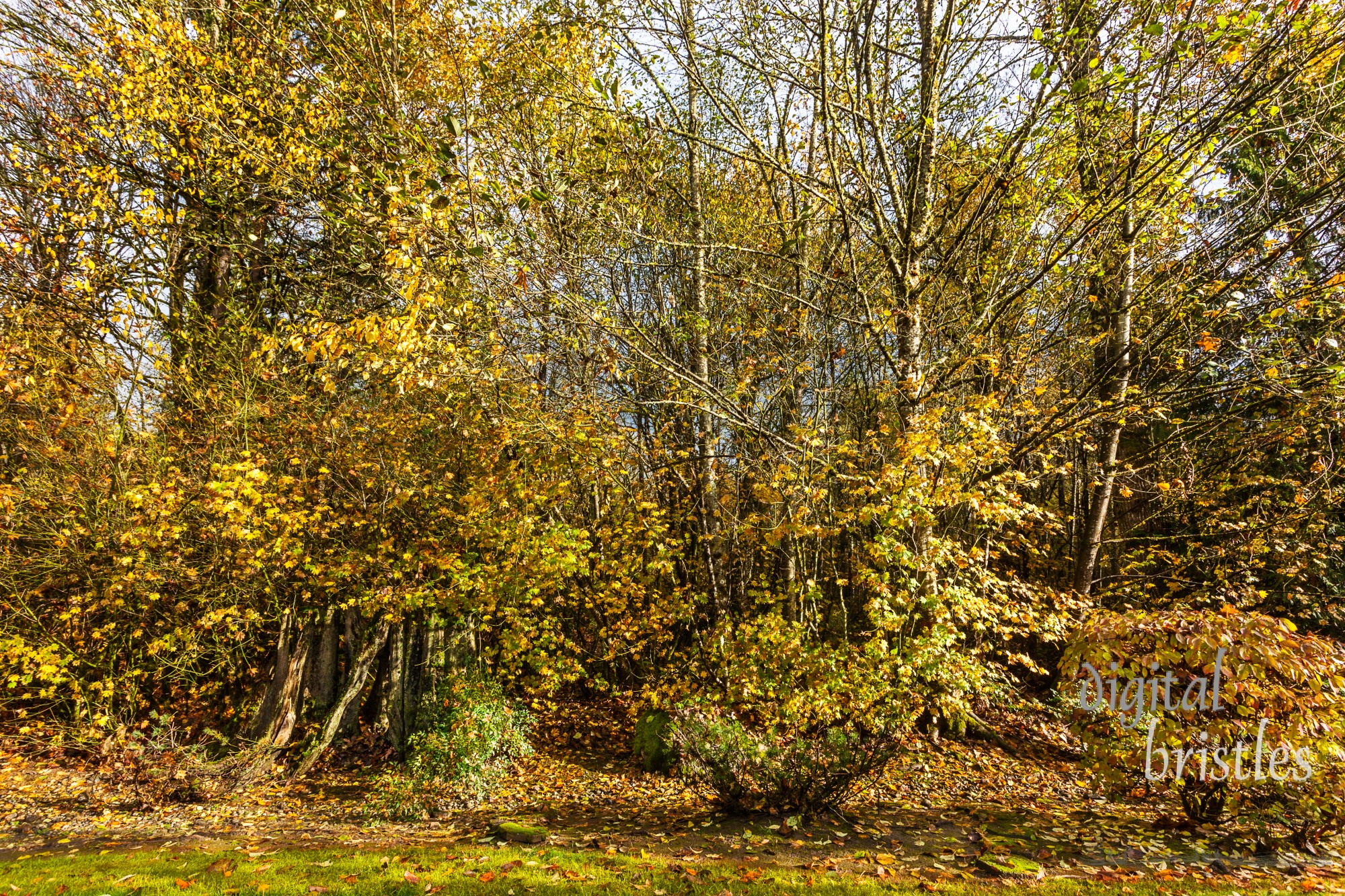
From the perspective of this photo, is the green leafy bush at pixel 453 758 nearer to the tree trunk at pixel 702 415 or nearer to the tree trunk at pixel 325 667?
the tree trunk at pixel 325 667

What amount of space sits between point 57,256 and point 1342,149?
14.0m

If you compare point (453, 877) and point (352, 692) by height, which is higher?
point (352, 692)

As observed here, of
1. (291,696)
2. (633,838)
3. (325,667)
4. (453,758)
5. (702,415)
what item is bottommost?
(633,838)

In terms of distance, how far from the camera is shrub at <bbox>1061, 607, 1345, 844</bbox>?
4668mm

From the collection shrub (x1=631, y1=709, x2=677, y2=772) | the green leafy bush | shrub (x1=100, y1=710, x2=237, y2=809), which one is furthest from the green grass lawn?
shrub (x1=631, y1=709, x2=677, y2=772)

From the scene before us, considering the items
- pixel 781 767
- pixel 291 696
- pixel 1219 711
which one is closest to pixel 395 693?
pixel 291 696

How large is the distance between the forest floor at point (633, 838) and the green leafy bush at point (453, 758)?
0.78ft

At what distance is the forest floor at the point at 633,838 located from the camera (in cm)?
474

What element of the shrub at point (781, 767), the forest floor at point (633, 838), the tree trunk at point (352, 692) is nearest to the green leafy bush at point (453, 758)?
the forest floor at point (633, 838)

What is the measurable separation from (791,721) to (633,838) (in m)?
2.06

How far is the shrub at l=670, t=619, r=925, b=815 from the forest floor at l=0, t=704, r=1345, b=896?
0.99 feet

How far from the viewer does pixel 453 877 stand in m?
4.82

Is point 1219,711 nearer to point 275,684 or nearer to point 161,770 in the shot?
point 161,770

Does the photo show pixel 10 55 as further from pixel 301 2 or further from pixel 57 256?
pixel 301 2
